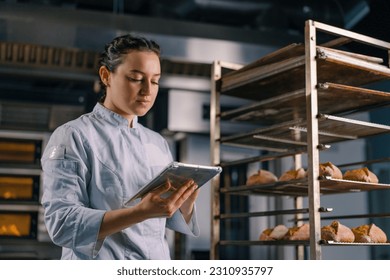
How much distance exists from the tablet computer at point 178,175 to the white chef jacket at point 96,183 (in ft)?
0.22

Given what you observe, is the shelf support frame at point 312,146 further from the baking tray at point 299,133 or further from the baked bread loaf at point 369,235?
the baked bread loaf at point 369,235

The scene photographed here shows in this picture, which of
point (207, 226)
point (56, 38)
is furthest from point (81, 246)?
point (207, 226)

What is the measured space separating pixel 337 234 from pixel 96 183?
0.79 meters

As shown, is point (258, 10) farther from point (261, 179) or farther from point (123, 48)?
point (123, 48)

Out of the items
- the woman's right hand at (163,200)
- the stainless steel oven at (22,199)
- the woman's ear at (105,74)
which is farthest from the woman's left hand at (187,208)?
the stainless steel oven at (22,199)

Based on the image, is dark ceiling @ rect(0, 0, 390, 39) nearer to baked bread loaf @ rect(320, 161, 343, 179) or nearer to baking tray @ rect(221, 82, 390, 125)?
baking tray @ rect(221, 82, 390, 125)

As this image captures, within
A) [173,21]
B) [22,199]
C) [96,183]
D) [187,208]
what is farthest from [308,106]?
[22,199]

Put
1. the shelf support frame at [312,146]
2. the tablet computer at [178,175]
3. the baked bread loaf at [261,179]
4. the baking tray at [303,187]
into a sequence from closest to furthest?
1. the tablet computer at [178,175]
2. the shelf support frame at [312,146]
3. the baking tray at [303,187]
4. the baked bread loaf at [261,179]

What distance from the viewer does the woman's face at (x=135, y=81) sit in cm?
123

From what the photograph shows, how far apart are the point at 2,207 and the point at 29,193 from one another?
17 cm

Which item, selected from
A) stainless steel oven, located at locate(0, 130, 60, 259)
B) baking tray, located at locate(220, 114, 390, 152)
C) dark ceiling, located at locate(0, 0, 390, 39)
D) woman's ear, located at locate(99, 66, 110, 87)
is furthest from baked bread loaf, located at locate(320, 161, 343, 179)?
stainless steel oven, located at locate(0, 130, 60, 259)

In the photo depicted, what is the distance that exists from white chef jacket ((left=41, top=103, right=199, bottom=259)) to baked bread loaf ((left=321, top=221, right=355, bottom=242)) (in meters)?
0.57

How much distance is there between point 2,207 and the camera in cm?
310

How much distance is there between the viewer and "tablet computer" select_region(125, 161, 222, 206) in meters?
1.04
